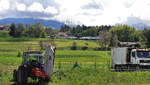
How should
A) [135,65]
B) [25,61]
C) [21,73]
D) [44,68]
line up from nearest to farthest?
[21,73] < [44,68] < [25,61] < [135,65]

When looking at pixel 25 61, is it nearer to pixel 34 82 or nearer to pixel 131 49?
pixel 34 82

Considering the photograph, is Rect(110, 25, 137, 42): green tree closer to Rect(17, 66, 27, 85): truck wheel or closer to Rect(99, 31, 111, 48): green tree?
Rect(99, 31, 111, 48): green tree

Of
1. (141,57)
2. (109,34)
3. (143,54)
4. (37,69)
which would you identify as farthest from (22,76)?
(109,34)

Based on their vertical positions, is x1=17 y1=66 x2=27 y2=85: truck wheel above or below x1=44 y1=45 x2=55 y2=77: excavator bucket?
below

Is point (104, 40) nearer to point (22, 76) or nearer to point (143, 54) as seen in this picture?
point (143, 54)

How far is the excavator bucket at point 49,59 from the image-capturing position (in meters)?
13.7

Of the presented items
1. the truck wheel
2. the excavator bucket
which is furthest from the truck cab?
the truck wheel

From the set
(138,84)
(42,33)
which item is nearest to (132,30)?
(42,33)

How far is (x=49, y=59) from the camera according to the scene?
13859mm

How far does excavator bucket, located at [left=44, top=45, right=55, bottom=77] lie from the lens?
539 inches

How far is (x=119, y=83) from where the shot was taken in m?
14.0

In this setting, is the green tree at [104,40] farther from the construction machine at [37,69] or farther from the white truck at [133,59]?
the construction machine at [37,69]

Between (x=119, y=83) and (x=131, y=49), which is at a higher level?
(x=131, y=49)

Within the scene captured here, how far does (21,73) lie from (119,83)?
6.39 meters
